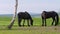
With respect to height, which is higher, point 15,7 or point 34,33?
point 15,7

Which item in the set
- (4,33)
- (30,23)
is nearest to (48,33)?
(4,33)

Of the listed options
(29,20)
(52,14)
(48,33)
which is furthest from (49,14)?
(48,33)

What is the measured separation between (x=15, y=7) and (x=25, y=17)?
7.16 m

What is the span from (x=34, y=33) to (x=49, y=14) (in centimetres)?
1371

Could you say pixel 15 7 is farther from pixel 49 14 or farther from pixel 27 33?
pixel 49 14

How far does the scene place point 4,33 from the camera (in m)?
23.9

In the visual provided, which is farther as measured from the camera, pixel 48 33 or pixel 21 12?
pixel 21 12

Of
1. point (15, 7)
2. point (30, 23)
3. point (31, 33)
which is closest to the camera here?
point (31, 33)

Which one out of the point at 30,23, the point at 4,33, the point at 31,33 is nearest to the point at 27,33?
the point at 31,33

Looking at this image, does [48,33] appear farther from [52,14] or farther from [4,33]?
[52,14]

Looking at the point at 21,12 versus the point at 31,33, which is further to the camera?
the point at 21,12

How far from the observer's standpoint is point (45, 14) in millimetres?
36875

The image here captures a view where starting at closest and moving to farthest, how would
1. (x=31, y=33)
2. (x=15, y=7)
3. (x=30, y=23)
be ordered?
(x=31, y=33)
(x=15, y=7)
(x=30, y=23)

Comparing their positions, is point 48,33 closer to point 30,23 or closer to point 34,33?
point 34,33
